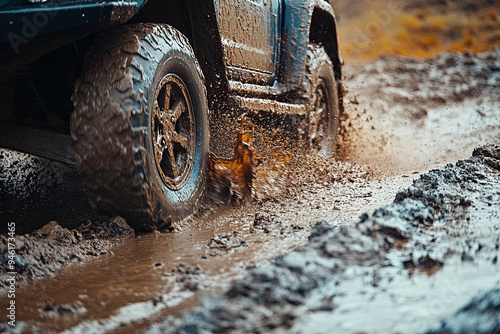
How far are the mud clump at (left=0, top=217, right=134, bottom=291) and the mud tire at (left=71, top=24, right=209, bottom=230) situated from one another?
0.09 meters

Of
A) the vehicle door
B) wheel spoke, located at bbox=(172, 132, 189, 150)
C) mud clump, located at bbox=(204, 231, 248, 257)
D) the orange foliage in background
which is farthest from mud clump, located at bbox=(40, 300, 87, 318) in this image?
the orange foliage in background

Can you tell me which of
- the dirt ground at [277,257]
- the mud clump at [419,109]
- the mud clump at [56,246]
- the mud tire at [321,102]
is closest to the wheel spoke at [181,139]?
the dirt ground at [277,257]

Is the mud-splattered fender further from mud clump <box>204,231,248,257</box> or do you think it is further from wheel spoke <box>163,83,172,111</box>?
mud clump <box>204,231,248,257</box>

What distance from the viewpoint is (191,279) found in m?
1.72

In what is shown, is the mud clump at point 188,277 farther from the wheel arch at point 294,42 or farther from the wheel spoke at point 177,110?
the wheel arch at point 294,42

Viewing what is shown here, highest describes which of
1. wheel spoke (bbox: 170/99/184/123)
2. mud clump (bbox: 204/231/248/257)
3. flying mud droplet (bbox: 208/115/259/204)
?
wheel spoke (bbox: 170/99/184/123)

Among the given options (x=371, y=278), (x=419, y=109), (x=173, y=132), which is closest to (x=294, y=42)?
(x=173, y=132)

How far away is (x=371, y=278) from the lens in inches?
62.9

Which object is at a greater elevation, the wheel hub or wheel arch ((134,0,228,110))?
wheel arch ((134,0,228,110))

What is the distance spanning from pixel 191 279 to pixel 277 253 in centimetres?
39

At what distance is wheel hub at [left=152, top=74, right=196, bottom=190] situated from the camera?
249 cm

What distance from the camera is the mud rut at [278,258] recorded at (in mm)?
1352

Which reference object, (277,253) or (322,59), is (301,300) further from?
(322,59)

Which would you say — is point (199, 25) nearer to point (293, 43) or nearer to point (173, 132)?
point (173, 132)
